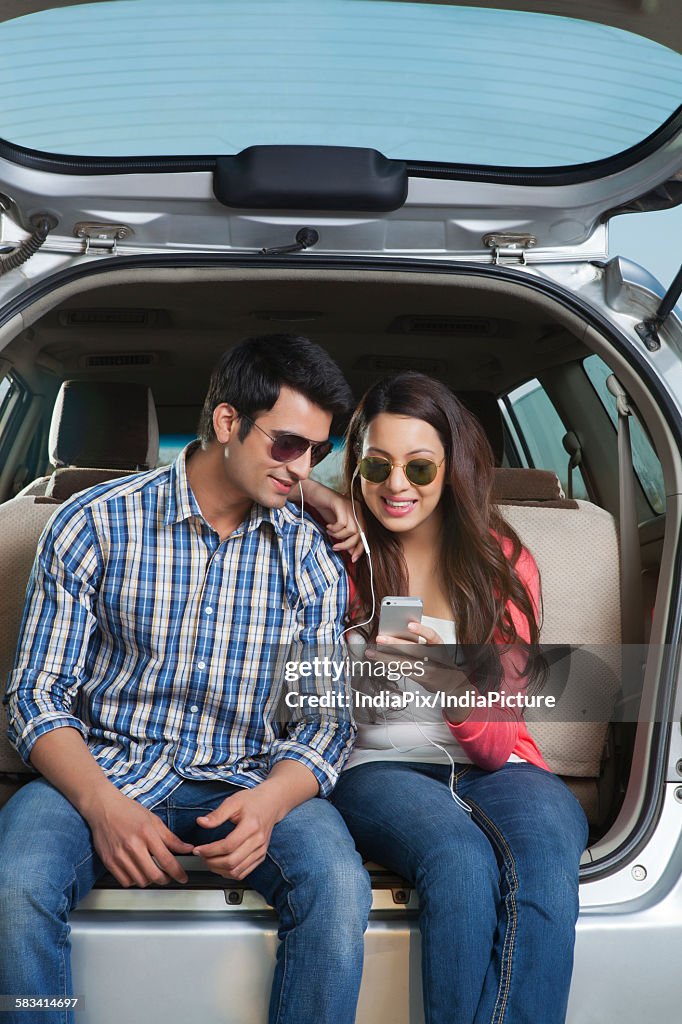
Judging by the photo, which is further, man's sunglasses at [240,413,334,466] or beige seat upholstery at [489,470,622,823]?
beige seat upholstery at [489,470,622,823]

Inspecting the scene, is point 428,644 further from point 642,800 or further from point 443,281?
point 443,281

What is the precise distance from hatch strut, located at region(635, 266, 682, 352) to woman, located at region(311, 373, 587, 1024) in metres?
0.36

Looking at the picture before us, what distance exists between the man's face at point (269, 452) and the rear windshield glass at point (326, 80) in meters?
0.47

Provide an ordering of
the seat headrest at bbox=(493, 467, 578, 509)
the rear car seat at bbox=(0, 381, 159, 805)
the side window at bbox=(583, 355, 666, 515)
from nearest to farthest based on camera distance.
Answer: the side window at bbox=(583, 355, 666, 515)
the seat headrest at bbox=(493, 467, 578, 509)
the rear car seat at bbox=(0, 381, 159, 805)

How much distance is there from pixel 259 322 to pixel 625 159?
124 centimetres

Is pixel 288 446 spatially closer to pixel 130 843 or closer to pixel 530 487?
pixel 130 843

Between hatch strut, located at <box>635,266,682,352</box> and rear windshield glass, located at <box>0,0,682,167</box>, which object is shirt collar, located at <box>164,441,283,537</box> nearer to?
rear windshield glass, located at <box>0,0,682,167</box>

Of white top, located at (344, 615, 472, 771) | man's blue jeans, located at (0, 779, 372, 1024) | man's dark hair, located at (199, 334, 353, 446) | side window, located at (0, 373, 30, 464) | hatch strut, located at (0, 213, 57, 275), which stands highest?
hatch strut, located at (0, 213, 57, 275)

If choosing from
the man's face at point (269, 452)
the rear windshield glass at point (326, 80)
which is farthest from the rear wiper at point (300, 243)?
the man's face at point (269, 452)

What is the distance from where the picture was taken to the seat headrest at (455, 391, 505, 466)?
272cm

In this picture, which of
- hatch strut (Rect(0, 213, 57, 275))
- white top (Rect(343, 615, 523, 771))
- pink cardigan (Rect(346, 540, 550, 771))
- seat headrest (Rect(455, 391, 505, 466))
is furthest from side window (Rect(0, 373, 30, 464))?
white top (Rect(343, 615, 523, 771))

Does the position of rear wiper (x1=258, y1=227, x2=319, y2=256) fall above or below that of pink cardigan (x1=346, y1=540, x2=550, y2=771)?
above

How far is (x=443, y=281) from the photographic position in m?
2.02

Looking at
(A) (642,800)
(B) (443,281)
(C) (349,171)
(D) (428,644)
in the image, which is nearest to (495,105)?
(C) (349,171)
